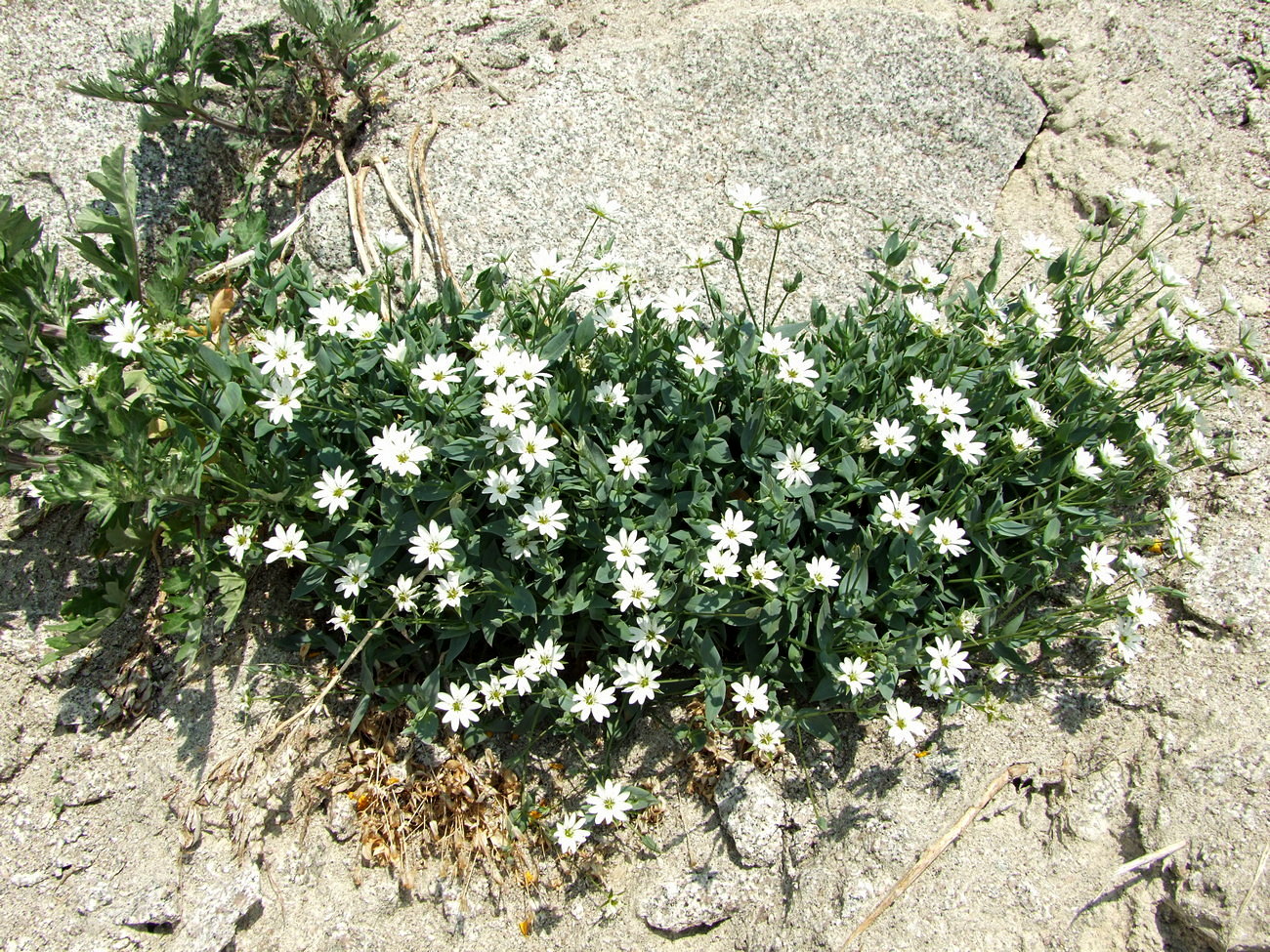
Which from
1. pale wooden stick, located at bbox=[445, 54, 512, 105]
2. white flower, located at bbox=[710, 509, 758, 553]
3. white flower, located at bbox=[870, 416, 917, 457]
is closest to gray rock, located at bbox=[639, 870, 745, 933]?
white flower, located at bbox=[710, 509, 758, 553]

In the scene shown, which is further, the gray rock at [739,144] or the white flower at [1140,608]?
the gray rock at [739,144]

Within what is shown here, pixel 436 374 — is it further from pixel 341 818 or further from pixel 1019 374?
pixel 1019 374

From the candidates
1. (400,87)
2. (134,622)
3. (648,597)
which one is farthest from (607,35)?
(134,622)

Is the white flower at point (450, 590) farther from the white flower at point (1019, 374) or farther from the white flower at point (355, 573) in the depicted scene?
the white flower at point (1019, 374)

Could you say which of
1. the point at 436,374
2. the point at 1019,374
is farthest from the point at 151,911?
the point at 1019,374

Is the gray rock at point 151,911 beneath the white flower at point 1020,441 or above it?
beneath

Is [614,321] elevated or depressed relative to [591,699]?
elevated

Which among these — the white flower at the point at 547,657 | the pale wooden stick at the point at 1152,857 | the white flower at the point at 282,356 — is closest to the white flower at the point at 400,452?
the white flower at the point at 282,356
